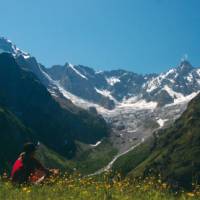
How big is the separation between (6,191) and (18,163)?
3989 millimetres

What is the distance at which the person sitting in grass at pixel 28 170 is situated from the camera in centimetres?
1712

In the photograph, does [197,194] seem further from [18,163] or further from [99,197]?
[18,163]

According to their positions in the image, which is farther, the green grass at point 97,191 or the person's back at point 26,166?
the person's back at point 26,166

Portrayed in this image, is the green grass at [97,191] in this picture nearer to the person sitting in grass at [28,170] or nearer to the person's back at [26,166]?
the person sitting in grass at [28,170]

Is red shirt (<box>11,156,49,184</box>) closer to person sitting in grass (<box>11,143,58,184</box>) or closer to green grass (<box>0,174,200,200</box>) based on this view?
person sitting in grass (<box>11,143,58,184</box>)

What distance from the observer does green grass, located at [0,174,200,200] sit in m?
12.6

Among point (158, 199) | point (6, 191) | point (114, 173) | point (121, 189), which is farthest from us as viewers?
point (114, 173)

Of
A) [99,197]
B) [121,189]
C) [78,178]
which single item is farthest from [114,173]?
[99,197]

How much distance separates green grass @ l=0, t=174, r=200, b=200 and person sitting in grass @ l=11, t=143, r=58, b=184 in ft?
5.37

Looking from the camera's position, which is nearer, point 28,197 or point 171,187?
point 28,197

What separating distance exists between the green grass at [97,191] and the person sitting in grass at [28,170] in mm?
1635

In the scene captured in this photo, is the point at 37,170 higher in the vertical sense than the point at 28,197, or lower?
higher

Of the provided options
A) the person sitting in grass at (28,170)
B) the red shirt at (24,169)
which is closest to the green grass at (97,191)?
the person sitting in grass at (28,170)

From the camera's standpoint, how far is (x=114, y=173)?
15.7m
